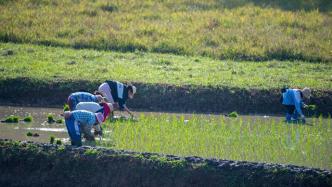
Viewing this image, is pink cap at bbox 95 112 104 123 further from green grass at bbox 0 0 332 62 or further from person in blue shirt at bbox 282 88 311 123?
green grass at bbox 0 0 332 62

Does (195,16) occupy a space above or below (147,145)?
above

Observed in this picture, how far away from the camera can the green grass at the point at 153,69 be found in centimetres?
2050

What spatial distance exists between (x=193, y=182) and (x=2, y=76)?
8.62 metres

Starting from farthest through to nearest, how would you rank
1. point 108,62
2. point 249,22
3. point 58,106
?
1. point 249,22
2. point 108,62
3. point 58,106

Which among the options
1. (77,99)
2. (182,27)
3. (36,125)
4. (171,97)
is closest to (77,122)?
(77,99)

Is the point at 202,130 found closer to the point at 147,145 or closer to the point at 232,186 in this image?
the point at 147,145

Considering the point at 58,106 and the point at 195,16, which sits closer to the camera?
the point at 58,106

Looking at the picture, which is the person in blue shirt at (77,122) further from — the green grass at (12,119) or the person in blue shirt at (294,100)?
the person in blue shirt at (294,100)

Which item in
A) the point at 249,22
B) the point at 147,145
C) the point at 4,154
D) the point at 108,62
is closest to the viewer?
the point at 4,154

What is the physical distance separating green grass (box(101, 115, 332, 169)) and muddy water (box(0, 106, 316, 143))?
92 cm

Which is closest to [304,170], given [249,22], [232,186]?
[232,186]

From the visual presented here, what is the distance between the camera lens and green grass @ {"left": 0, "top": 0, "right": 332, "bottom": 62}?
25.0 metres

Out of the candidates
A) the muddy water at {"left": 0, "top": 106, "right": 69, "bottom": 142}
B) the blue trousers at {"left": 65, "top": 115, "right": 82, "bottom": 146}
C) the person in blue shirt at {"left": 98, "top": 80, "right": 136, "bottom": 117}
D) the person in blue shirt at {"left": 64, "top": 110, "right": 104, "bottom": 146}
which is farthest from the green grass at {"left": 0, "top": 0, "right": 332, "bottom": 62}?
the blue trousers at {"left": 65, "top": 115, "right": 82, "bottom": 146}

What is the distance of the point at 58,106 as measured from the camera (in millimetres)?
19188
